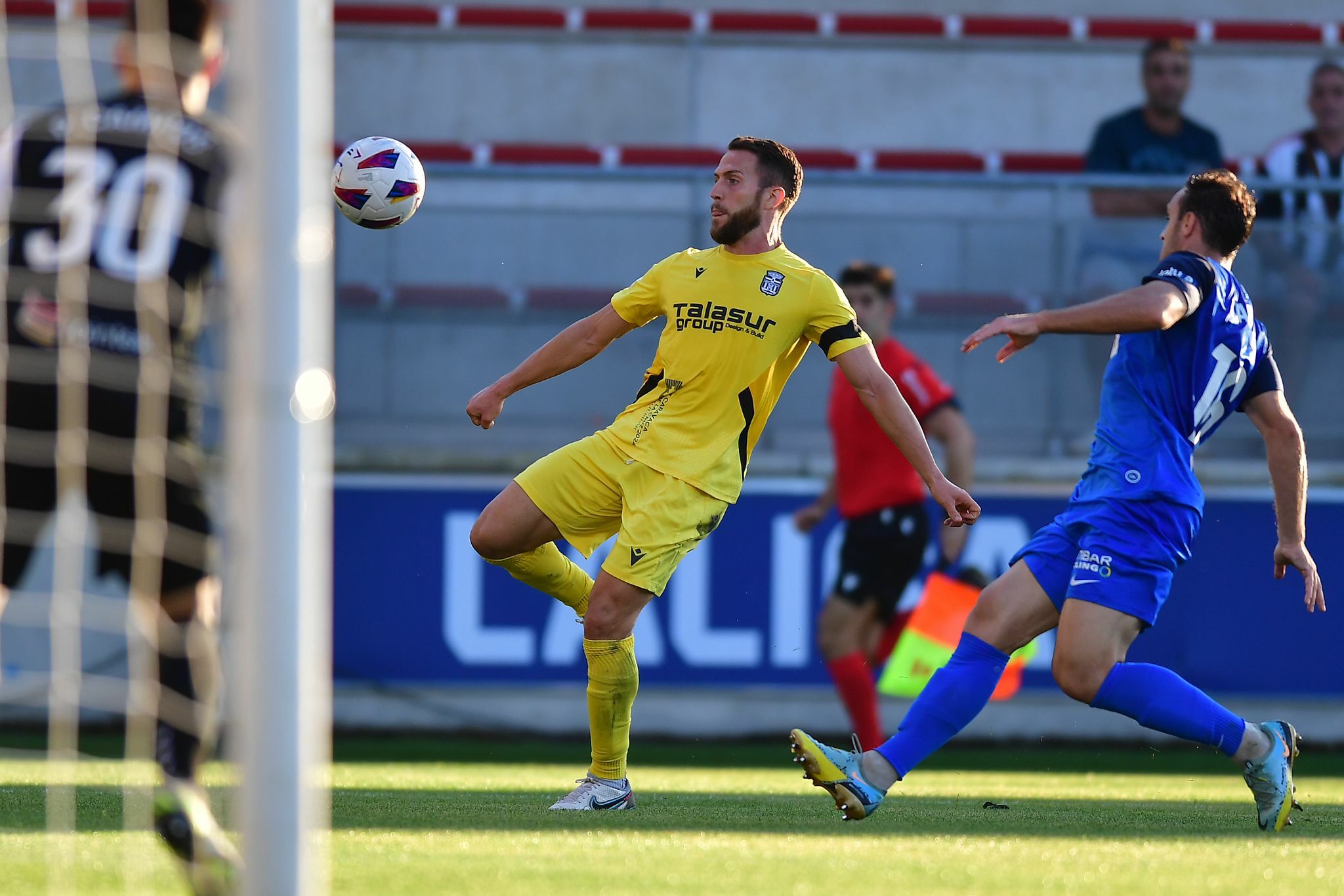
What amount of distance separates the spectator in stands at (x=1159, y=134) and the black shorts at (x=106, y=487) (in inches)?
316

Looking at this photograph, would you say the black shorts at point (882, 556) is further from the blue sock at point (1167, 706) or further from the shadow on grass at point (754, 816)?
the blue sock at point (1167, 706)

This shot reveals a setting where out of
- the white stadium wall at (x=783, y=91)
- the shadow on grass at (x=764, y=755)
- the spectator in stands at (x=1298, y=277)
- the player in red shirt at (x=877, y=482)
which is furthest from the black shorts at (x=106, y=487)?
the white stadium wall at (x=783, y=91)

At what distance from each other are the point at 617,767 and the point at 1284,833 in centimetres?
213

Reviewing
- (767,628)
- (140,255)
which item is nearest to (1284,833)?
(140,255)

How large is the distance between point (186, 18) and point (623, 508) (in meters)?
→ 2.52

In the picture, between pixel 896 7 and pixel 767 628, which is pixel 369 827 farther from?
pixel 896 7

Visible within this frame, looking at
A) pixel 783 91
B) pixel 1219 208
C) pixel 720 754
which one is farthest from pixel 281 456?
pixel 783 91

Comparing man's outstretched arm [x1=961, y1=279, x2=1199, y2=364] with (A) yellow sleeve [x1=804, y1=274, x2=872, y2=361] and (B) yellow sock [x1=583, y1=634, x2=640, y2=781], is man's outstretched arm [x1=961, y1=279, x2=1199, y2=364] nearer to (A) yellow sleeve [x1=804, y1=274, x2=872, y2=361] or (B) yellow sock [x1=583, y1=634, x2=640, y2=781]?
(A) yellow sleeve [x1=804, y1=274, x2=872, y2=361]

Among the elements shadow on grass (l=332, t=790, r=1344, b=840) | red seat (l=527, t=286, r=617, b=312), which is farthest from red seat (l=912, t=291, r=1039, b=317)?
shadow on grass (l=332, t=790, r=1344, b=840)

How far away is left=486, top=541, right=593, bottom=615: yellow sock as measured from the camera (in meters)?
6.09

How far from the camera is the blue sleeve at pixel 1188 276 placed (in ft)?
17.2

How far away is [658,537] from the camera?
5.74 meters

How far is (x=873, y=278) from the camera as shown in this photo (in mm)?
8406

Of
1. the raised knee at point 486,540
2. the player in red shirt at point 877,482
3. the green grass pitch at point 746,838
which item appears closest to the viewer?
the green grass pitch at point 746,838
